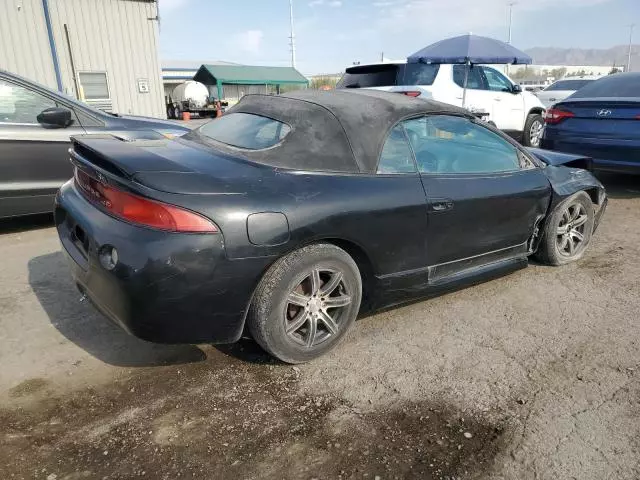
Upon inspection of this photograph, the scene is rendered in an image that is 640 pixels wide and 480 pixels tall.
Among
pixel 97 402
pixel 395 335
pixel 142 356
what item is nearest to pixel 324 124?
pixel 395 335

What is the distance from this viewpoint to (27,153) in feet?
15.7

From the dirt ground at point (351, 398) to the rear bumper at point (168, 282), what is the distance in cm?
39

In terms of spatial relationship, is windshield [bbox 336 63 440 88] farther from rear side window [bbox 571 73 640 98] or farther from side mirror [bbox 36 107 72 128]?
side mirror [bbox 36 107 72 128]

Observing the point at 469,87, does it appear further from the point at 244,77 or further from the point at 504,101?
the point at 244,77

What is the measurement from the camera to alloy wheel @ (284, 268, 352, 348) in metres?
2.65

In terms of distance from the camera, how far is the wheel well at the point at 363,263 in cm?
275

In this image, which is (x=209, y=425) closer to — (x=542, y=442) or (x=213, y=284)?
(x=213, y=284)

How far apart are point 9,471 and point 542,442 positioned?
224 centimetres

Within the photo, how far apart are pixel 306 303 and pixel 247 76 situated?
33.4 m

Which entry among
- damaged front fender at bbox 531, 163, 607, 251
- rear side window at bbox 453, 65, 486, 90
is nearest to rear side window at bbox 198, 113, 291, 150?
damaged front fender at bbox 531, 163, 607, 251

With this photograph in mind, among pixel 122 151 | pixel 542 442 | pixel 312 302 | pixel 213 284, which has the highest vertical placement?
pixel 122 151

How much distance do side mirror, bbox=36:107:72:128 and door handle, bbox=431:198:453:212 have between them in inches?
153

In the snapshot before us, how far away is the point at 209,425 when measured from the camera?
2.29 metres

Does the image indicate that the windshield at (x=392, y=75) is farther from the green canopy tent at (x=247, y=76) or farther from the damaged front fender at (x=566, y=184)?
the green canopy tent at (x=247, y=76)
